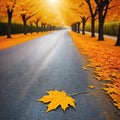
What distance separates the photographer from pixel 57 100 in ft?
12.4

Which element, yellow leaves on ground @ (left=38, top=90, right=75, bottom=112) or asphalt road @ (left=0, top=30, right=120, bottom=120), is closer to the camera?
asphalt road @ (left=0, top=30, right=120, bottom=120)

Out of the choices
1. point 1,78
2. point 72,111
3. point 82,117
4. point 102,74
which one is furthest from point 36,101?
point 102,74

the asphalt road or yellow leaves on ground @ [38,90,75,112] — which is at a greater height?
yellow leaves on ground @ [38,90,75,112]

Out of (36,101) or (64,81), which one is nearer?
(36,101)

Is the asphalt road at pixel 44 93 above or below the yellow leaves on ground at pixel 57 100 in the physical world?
below

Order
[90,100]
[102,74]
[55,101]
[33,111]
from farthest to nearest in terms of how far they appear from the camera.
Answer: [102,74] → [90,100] → [55,101] → [33,111]

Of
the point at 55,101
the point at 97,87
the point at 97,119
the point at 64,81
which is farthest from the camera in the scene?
the point at 64,81

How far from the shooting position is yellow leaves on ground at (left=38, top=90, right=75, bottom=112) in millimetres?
3580

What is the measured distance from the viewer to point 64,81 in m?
5.34

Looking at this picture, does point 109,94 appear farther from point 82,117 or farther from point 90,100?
point 82,117

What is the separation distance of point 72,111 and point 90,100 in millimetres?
688

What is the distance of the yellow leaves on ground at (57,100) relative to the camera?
3.58 m

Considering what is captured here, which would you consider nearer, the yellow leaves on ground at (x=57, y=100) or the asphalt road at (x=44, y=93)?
the asphalt road at (x=44, y=93)

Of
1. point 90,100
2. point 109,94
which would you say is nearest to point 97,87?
point 109,94
